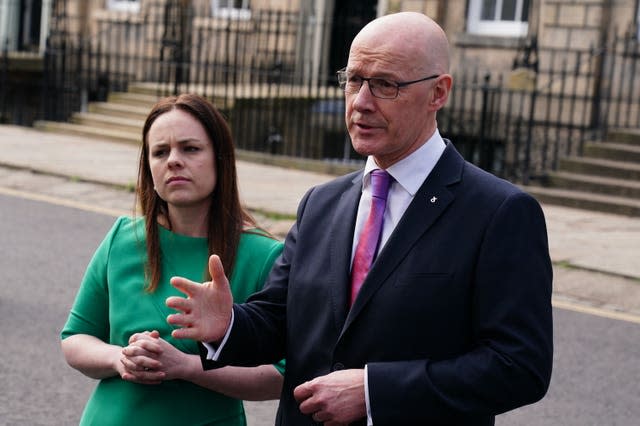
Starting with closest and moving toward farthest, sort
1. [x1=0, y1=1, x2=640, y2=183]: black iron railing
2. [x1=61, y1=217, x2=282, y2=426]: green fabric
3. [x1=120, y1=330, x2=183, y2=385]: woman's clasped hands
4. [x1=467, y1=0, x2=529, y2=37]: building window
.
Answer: [x1=120, y1=330, x2=183, y2=385]: woman's clasped hands, [x1=61, y1=217, x2=282, y2=426]: green fabric, [x1=0, y1=1, x2=640, y2=183]: black iron railing, [x1=467, y1=0, x2=529, y2=37]: building window

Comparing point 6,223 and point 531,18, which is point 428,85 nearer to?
point 6,223

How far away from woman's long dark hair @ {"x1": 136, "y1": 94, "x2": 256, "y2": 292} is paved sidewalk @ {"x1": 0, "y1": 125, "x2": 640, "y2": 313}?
19.6ft

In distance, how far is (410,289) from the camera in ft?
8.92

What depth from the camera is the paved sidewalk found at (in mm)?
9422

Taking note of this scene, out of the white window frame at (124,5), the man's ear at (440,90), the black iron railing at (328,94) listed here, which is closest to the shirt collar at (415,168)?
the man's ear at (440,90)

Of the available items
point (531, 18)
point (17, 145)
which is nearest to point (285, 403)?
point (17, 145)

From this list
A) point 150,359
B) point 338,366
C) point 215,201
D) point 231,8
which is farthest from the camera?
point 231,8

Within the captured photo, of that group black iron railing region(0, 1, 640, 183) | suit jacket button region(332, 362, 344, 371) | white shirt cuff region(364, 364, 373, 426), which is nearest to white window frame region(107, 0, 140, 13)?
black iron railing region(0, 1, 640, 183)

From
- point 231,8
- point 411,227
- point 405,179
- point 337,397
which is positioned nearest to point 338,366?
point 337,397

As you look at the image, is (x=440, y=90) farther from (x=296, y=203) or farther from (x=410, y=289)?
(x=296, y=203)

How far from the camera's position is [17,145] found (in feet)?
51.6

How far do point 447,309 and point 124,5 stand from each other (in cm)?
2183

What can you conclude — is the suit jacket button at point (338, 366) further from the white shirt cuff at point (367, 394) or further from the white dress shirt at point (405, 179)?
the white dress shirt at point (405, 179)

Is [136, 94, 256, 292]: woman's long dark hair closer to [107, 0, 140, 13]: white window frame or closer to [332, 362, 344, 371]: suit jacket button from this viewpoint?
[332, 362, 344, 371]: suit jacket button
